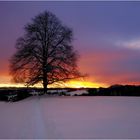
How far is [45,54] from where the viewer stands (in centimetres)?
1942

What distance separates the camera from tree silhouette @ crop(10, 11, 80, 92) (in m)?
19.2

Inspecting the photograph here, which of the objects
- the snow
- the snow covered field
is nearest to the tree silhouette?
the snow

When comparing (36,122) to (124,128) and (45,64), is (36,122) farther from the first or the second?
(45,64)

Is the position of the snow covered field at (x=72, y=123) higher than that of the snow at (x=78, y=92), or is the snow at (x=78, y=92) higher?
Answer: the snow at (x=78, y=92)

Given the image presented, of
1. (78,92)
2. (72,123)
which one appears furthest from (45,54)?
(72,123)

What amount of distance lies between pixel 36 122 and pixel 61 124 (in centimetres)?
93

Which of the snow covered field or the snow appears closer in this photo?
the snow covered field

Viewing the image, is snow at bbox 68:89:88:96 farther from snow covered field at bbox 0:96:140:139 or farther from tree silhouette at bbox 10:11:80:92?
snow covered field at bbox 0:96:140:139

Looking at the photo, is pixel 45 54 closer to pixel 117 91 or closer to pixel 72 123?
pixel 117 91

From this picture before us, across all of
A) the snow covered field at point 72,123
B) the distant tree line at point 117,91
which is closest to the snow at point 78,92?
the distant tree line at point 117,91

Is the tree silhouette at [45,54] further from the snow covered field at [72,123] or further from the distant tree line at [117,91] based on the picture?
the snow covered field at [72,123]

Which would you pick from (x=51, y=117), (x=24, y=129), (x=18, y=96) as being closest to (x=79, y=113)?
(x=51, y=117)

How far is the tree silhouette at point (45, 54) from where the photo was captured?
19.2 meters

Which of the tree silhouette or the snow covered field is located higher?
the tree silhouette
